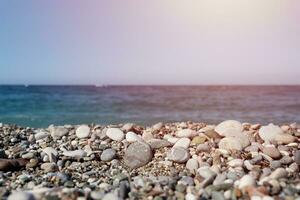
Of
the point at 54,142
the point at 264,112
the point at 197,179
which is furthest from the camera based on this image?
the point at 264,112

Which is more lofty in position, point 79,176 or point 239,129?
point 239,129

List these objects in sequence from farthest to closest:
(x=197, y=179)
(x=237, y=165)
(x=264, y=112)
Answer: (x=264, y=112) → (x=237, y=165) → (x=197, y=179)

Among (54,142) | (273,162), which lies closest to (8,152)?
(54,142)

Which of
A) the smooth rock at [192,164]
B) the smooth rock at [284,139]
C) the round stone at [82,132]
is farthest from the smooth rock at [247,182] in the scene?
the round stone at [82,132]

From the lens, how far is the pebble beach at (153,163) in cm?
304

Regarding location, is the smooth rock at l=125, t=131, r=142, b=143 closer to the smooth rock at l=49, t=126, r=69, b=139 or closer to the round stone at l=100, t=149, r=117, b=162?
the round stone at l=100, t=149, r=117, b=162

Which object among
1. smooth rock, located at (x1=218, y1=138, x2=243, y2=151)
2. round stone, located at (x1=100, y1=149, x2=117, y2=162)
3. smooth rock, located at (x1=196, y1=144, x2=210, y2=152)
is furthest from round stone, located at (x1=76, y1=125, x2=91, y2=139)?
smooth rock, located at (x1=218, y1=138, x2=243, y2=151)

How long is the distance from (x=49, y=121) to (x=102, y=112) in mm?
2764

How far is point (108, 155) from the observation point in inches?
177

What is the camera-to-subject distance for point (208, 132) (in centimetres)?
491

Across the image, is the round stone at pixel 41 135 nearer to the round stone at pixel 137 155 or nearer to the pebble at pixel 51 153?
the pebble at pixel 51 153

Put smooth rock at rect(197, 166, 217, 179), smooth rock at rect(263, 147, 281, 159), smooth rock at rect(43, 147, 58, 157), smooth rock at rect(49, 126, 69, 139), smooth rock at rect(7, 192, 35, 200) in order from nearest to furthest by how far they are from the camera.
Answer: smooth rock at rect(7, 192, 35, 200)
smooth rock at rect(197, 166, 217, 179)
smooth rock at rect(263, 147, 281, 159)
smooth rock at rect(43, 147, 58, 157)
smooth rock at rect(49, 126, 69, 139)

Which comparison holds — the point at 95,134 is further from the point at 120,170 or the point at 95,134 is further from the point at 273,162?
the point at 273,162

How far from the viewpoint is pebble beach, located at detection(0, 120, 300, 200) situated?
3.04m
